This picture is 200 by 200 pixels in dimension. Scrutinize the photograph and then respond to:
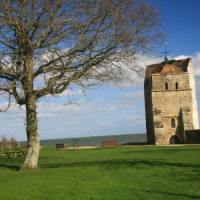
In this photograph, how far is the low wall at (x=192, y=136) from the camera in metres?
45.4

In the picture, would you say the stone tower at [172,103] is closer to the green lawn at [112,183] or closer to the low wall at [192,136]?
the low wall at [192,136]

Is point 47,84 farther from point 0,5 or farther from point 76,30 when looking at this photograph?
point 0,5

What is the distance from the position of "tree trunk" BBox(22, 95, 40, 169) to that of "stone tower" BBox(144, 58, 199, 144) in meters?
31.3

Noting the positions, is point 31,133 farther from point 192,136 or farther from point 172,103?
point 172,103

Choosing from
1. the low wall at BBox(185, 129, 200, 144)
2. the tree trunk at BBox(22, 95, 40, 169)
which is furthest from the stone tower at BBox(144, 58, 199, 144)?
the tree trunk at BBox(22, 95, 40, 169)

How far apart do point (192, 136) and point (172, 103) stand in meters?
5.45

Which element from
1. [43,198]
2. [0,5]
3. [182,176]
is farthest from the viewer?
[0,5]

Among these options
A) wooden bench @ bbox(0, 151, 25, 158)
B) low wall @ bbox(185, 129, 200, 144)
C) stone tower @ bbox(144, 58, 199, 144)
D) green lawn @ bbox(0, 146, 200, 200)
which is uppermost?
stone tower @ bbox(144, 58, 199, 144)

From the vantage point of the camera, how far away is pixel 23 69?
18.9 metres

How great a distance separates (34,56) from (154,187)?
9604mm

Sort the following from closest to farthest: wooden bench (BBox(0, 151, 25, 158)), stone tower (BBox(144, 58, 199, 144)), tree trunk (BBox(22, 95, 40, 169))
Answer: tree trunk (BBox(22, 95, 40, 169)), wooden bench (BBox(0, 151, 25, 158)), stone tower (BBox(144, 58, 199, 144))

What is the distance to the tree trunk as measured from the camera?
1936 centimetres

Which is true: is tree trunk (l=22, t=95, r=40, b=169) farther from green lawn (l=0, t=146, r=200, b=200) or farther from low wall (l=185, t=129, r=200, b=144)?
low wall (l=185, t=129, r=200, b=144)

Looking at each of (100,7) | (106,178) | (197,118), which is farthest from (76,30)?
(197,118)
